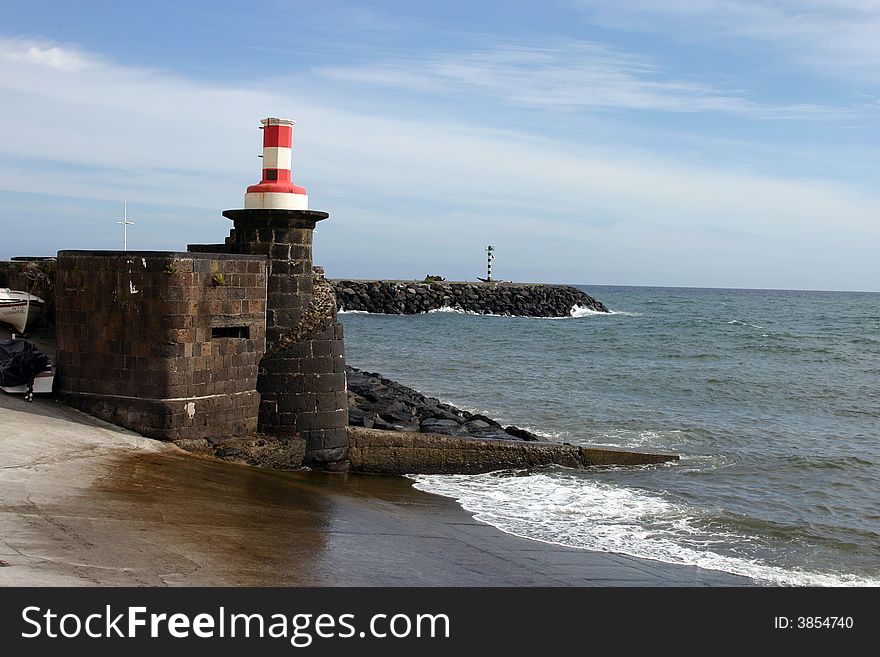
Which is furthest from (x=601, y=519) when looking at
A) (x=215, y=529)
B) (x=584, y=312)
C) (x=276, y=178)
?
(x=584, y=312)

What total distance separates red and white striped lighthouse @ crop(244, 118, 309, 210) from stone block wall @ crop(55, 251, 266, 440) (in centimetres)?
70

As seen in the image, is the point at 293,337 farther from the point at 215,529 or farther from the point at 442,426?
the point at 442,426

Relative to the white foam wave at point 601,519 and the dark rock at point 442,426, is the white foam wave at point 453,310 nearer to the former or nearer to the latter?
Result: the dark rock at point 442,426

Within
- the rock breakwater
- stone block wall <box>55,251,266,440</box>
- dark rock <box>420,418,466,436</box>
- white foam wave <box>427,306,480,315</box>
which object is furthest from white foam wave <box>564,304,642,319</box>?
stone block wall <box>55,251,266,440</box>

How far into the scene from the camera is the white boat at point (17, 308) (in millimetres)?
11477

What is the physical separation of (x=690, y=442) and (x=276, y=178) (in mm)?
8115

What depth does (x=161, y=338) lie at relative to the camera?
8.83 metres

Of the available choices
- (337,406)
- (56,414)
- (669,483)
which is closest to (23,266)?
(56,414)

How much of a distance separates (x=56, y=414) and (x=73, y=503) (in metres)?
2.77

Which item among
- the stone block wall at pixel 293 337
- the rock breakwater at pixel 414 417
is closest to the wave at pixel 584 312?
the rock breakwater at pixel 414 417

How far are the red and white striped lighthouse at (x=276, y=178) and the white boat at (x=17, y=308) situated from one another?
376cm

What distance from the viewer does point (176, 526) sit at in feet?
21.2

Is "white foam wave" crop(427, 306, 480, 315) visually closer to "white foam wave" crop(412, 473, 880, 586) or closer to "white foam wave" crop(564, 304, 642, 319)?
"white foam wave" crop(564, 304, 642, 319)
